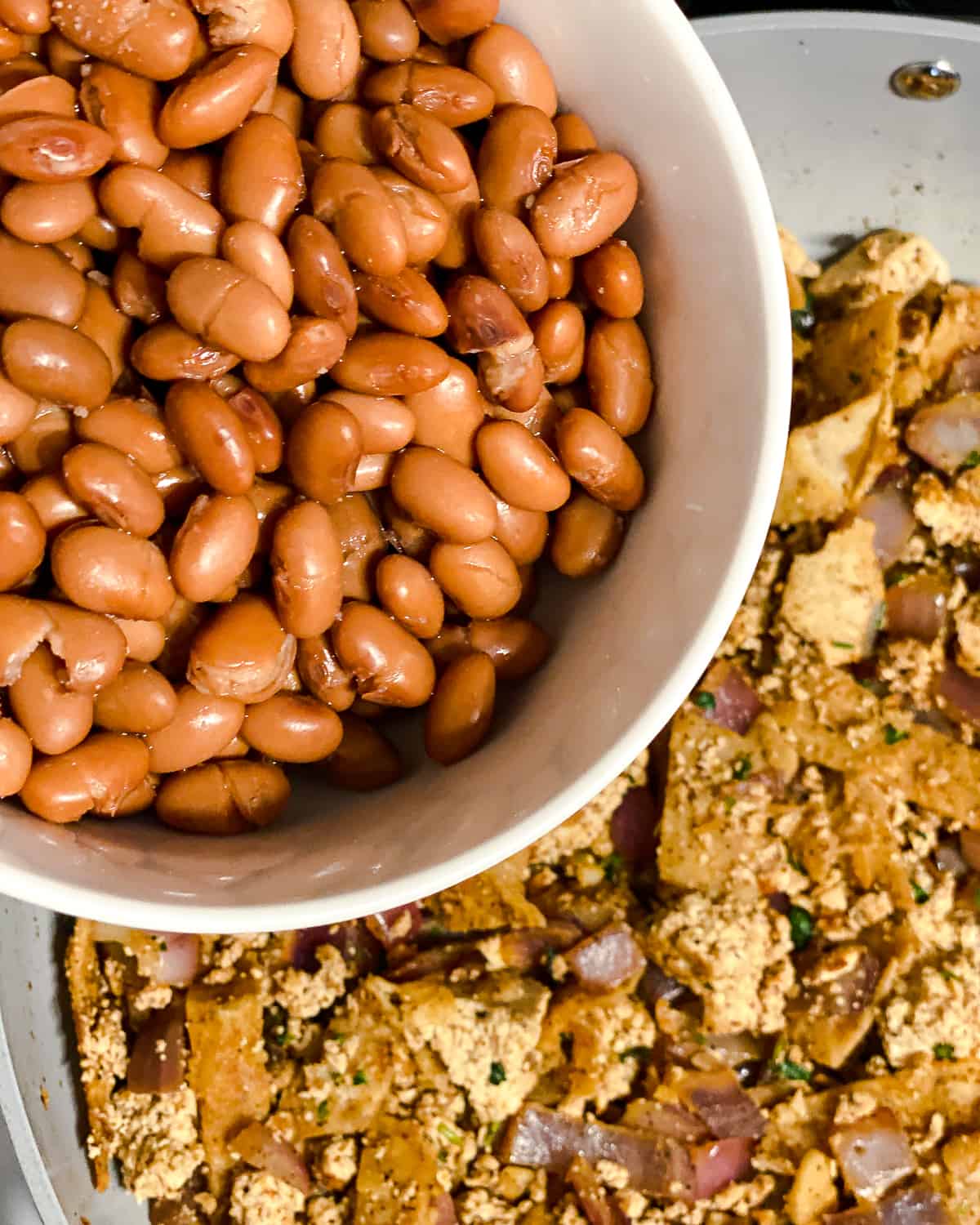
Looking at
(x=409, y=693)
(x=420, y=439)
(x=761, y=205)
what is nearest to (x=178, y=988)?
(x=409, y=693)

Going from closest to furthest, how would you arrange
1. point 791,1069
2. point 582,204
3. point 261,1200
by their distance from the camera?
point 582,204
point 261,1200
point 791,1069

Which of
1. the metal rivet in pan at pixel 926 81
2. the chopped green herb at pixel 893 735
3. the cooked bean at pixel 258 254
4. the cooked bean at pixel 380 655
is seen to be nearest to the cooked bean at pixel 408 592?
the cooked bean at pixel 380 655

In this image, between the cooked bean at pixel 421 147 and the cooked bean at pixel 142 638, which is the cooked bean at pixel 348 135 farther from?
the cooked bean at pixel 142 638

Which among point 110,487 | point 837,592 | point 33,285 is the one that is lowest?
point 837,592

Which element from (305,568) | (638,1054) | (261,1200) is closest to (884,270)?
(305,568)

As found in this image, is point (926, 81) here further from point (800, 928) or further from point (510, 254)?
point (800, 928)

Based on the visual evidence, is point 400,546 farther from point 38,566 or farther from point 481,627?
point 38,566

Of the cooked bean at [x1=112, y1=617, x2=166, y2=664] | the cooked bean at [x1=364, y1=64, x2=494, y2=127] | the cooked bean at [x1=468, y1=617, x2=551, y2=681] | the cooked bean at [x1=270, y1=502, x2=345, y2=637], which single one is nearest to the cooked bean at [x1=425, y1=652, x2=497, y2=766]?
the cooked bean at [x1=468, y1=617, x2=551, y2=681]
